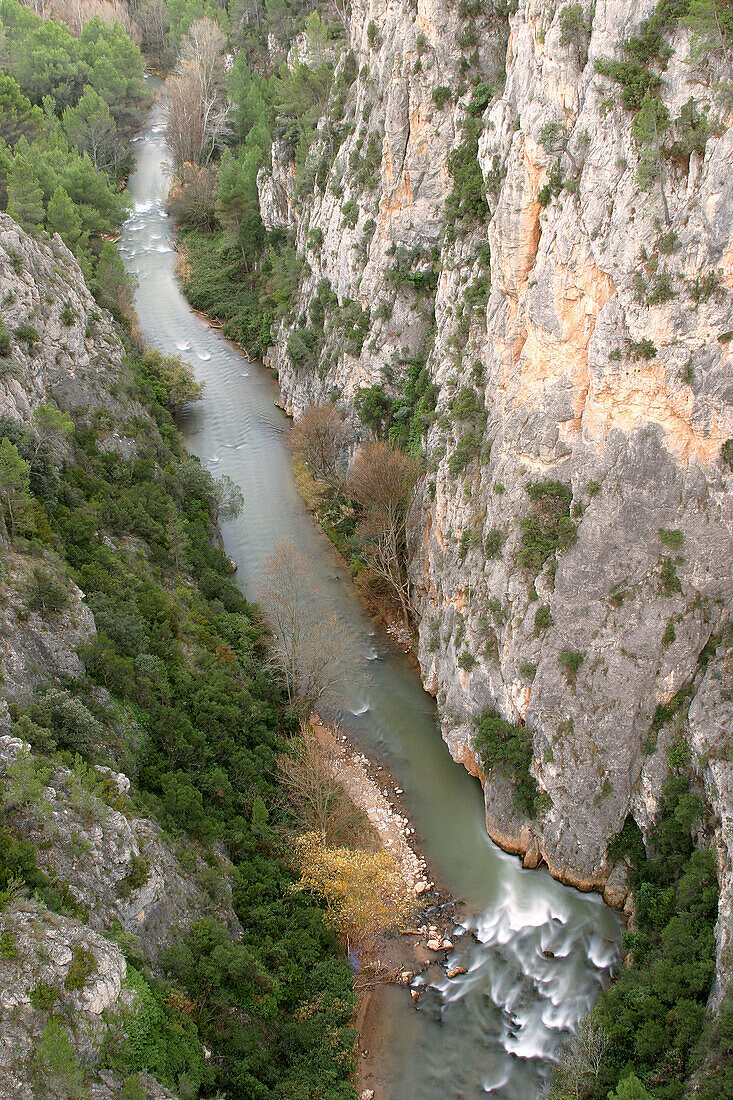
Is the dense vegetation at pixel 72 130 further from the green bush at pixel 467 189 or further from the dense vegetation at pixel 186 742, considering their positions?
the green bush at pixel 467 189

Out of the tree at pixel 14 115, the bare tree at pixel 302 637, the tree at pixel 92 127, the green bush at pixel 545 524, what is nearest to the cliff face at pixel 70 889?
the bare tree at pixel 302 637

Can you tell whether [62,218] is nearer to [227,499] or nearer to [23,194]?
[23,194]

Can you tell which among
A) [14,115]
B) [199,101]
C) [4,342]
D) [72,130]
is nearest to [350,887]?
[4,342]

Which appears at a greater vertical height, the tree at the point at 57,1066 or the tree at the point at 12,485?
the tree at the point at 12,485

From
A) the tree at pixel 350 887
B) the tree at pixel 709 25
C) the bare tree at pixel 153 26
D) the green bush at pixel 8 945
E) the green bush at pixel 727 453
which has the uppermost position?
the bare tree at pixel 153 26

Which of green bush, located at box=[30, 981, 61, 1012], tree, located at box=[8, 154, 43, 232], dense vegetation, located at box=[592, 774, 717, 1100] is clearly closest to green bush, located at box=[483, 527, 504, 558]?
dense vegetation, located at box=[592, 774, 717, 1100]

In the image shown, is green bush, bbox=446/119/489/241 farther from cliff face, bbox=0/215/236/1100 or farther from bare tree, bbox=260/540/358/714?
cliff face, bbox=0/215/236/1100
